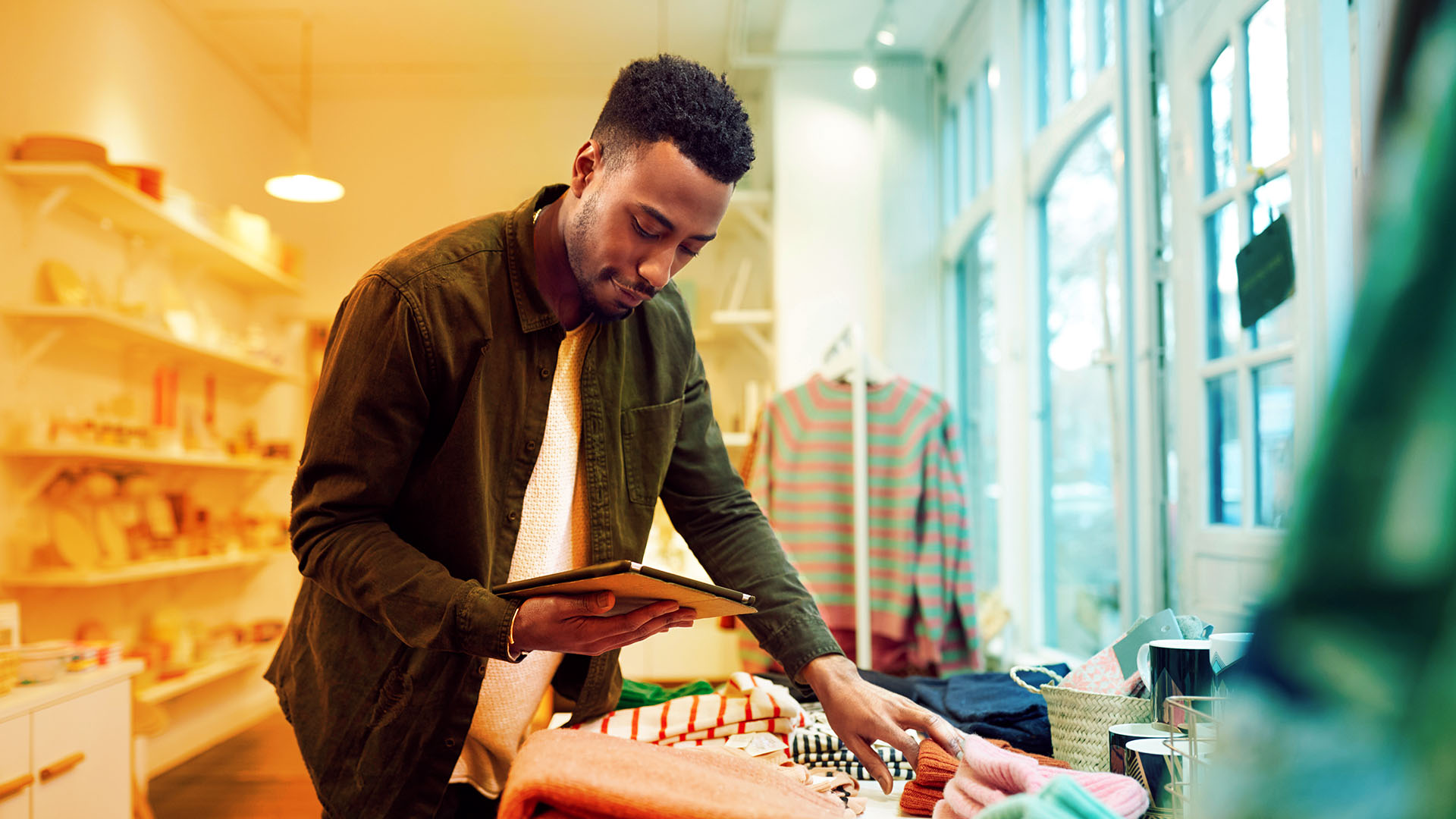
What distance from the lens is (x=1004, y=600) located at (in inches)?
136

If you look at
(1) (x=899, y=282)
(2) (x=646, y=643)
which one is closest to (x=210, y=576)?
(2) (x=646, y=643)

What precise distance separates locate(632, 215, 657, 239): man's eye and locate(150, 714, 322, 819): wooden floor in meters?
2.80

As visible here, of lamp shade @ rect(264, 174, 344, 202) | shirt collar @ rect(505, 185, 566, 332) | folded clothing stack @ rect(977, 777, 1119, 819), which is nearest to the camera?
folded clothing stack @ rect(977, 777, 1119, 819)

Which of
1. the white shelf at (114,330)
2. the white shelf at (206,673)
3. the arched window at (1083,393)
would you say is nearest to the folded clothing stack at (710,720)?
the arched window at (1083,393)

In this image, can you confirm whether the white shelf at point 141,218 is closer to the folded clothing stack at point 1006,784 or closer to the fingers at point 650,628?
the fingers at point 650,628

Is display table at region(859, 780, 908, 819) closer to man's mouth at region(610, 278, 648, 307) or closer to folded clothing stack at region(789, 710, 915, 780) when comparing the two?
folded clothing stack at region(789, 710, 915, 780)

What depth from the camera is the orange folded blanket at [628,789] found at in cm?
69

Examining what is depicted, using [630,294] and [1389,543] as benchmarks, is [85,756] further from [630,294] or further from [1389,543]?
[1389,543]

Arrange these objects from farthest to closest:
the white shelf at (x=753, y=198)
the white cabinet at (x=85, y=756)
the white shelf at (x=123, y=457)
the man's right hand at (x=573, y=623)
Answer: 1. the white shelf at (x=753, y=198)
2. the white shelf at (x=123, y=457)
3. the white cabinet at (x=85, y=756)
4. the man's right hand at (x=573, y=623)

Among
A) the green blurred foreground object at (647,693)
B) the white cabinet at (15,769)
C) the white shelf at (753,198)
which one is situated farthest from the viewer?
the white shelf at (753,198)

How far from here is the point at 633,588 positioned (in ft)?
2.85

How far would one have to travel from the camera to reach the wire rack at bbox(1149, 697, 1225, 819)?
0.74 metres

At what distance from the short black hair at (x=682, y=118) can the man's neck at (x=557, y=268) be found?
5.1 inches

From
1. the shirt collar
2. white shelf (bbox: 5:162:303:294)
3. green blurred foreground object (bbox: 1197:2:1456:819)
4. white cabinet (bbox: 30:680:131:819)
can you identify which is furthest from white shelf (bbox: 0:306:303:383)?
green blurred foreground object (bbox: 1197:2:1456:819)
